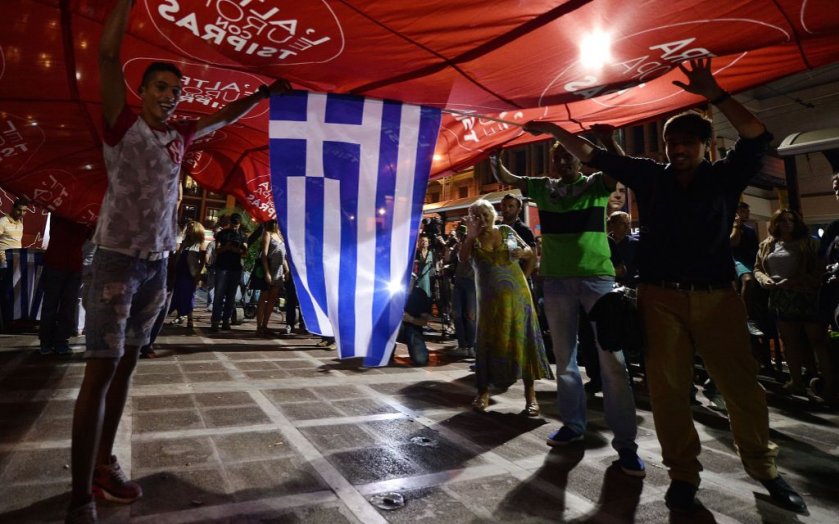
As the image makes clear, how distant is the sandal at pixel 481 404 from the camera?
391cm

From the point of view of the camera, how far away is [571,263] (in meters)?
3.10

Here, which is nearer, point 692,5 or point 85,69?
point 692,5

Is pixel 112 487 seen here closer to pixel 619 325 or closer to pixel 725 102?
pixel 619 325

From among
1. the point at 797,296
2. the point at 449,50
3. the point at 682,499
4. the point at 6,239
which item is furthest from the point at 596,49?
the point at 6,239

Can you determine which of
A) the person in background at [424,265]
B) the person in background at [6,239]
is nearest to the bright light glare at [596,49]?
the person in background at [424,265]

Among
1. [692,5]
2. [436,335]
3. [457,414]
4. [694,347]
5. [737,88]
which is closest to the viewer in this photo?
[692,5]

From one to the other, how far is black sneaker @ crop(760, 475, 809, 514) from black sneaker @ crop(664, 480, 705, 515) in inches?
16.2

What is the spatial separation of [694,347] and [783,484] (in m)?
0.80

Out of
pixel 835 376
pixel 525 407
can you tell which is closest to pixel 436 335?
pixel 525 407

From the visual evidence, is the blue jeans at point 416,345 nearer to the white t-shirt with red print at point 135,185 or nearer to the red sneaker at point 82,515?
the white t-shirt with red print at point 135,185

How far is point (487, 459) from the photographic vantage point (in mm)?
2766

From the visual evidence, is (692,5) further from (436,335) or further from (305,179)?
(436,335)

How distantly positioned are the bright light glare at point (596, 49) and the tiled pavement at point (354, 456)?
98.2 inches

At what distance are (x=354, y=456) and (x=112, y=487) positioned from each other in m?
1.23
